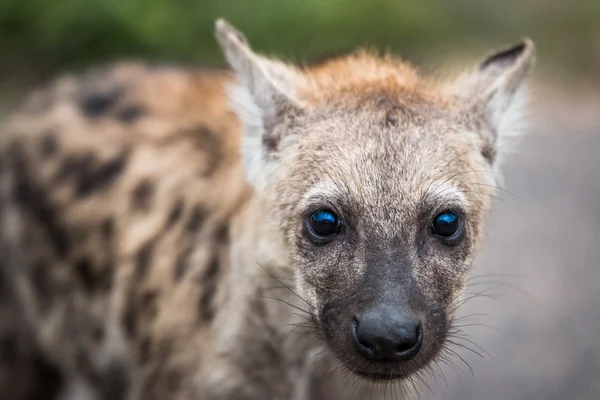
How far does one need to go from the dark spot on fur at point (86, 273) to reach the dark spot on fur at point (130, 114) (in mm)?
761

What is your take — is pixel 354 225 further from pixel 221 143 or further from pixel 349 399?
pixel 221 143

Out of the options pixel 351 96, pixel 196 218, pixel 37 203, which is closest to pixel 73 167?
pixel 37 203

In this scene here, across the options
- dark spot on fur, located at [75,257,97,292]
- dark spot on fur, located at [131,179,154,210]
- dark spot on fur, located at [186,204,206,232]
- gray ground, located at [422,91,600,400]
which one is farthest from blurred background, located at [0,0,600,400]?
dark spot on fur, located at [75,257,97,292]

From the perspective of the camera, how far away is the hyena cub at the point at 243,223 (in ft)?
11.1

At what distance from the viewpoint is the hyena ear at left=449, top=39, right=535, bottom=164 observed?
385 cm

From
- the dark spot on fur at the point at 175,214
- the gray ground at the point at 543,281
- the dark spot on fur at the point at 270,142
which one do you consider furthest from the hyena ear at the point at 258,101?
the gray ground at the point at 543,281

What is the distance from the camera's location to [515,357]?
6051 millimetres

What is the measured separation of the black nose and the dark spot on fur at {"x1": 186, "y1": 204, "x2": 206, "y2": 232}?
1.35 metres

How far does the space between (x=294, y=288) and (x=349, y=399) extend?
2.45 ft

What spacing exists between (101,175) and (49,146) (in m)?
0.34

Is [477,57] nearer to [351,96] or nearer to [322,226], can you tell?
[351,96]

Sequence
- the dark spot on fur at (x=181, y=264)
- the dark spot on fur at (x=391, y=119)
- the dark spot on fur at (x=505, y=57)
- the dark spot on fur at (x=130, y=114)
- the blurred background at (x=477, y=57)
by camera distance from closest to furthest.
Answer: the dark spot on fur at (x=391, y=119)
the dark spot on fur at (x=505, y=57)
the dark spot on fur at (x=181, y=264)
the dark spot on fur at (x=130, y=114)
the blurred background at (x=477, y=57)

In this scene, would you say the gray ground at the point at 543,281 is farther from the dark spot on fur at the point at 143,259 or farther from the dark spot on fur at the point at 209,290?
the dark spot on fur at the point at 143,259

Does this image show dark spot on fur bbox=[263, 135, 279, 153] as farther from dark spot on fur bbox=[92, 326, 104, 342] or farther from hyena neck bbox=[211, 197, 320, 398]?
dark spot on fur bbox=[92, 326, 104, 342]
